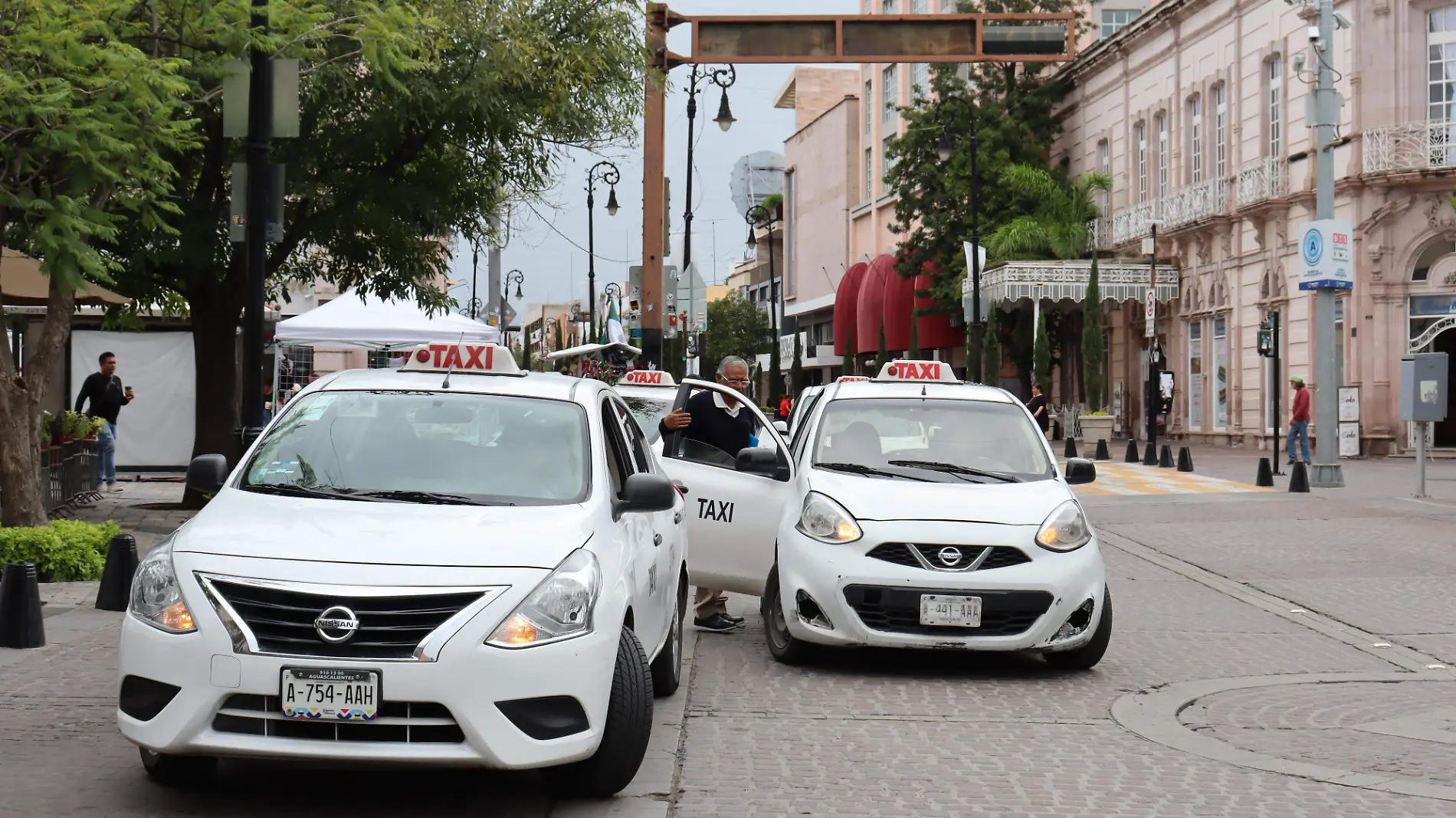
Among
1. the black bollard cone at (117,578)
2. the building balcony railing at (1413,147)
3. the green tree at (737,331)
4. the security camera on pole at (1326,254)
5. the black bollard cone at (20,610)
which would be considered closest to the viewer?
the black bollard cone at (20,610)

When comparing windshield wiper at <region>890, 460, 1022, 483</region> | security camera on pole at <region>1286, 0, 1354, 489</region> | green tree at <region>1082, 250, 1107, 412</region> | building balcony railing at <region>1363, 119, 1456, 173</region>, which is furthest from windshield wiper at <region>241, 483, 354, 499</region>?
green tree at <region>1082, 250, 1107, 412</region>

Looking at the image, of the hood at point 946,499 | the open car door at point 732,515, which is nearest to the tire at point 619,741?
the hood at point 946,499

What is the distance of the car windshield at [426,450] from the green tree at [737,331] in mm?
92736

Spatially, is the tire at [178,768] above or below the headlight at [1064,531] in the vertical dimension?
below

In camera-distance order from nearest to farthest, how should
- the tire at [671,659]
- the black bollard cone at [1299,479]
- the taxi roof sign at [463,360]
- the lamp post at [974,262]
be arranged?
the taxi roof sign at [463,360]
the tire at [671,659]
the black bollard cone at [1299,479]
the lamp post at [974,262]

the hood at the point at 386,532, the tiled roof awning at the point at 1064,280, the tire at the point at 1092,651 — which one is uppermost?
the tiled roof awning at the point at 1064,280

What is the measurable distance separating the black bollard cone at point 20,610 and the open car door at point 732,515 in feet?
12.4

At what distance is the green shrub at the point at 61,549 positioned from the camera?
11.9 metres

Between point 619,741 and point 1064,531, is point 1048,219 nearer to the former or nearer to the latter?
point 1064,531

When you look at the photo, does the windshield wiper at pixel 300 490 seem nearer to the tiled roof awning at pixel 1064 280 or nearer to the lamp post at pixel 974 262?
the lamp post at pixel 974 262

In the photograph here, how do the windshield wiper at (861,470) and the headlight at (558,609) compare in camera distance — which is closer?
the headlight at (558,609)

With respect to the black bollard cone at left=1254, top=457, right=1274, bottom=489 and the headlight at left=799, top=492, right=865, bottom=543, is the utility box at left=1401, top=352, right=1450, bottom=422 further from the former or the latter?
the headlight at left=799, top=492, right=865, bottom=543

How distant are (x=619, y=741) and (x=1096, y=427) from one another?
33.1m

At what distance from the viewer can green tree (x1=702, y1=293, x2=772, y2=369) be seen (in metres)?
101
